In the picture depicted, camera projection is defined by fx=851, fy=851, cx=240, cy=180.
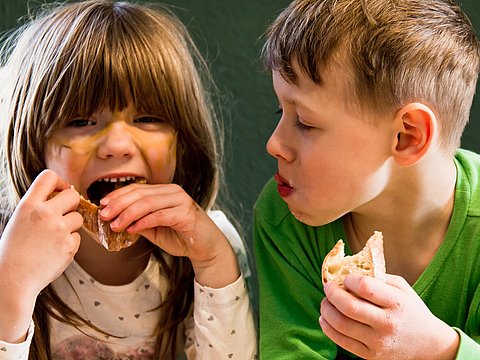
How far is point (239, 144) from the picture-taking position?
155 centimetres

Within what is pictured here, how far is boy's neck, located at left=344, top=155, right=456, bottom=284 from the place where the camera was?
117 centimetres

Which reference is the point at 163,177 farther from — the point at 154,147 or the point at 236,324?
the point at 236,324

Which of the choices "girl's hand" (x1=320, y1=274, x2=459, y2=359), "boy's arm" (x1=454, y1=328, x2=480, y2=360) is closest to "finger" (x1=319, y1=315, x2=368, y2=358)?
"girl's hand" (x1=320, y1=274, x2=459, y2=359)

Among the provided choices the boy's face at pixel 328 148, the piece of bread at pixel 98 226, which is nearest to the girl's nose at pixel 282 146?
the boy's face at pixel 328 148

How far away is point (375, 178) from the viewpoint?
113 centimetres

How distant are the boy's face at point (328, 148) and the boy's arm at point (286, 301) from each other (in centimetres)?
11

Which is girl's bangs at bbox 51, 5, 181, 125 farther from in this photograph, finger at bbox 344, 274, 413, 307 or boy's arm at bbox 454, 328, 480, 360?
boy's arm at bbox 454, 328, 480, 360

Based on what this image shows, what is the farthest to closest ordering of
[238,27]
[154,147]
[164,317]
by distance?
1. [238,27]
2. [164,317]
3. [154,147]

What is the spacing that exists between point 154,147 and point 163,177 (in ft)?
0.18

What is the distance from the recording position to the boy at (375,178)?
103cm

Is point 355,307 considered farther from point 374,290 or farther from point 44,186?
point 44,186

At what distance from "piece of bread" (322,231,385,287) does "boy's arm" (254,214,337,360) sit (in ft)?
0.64

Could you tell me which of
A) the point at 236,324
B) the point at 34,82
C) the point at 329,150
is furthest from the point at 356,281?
the point at 34,82

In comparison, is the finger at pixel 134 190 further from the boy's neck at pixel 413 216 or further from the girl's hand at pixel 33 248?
the boy's neck at pixel 413 216
